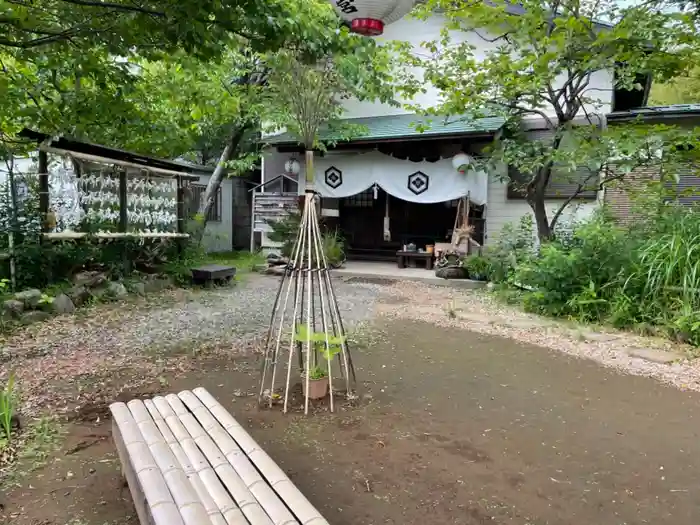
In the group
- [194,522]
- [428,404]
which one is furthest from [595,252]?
[194,522]

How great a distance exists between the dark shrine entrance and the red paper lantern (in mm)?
7901

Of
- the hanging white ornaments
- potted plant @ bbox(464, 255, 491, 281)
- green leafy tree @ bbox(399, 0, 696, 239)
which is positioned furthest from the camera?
potted plant @ bbox(464, 255, 491, 281)

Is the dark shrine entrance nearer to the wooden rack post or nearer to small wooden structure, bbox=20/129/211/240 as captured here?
small wooden structure, bbox=20/129/211/240

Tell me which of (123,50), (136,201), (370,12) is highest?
(370,12)

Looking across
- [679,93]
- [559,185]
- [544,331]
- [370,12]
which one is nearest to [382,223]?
[559,185]

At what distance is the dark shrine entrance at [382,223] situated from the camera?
1208cm

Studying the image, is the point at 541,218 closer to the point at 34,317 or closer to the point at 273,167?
the point at 34,317

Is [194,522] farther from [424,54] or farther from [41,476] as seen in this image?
[424,54]

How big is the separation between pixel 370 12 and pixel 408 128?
7362 mm

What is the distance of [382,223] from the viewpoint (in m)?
12.9

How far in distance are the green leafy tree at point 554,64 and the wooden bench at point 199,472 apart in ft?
19.0

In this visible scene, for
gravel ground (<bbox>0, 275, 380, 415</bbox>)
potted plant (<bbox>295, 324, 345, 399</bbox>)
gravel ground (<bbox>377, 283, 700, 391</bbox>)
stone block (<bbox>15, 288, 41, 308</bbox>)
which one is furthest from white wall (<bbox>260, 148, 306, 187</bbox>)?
potted plant (<bbox>295, 324, 345, 399</bbox>)

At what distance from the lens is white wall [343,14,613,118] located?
9945 millimetres

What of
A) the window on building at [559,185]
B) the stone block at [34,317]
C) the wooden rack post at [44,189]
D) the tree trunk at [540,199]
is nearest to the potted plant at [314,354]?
the stone block at [34,317]
